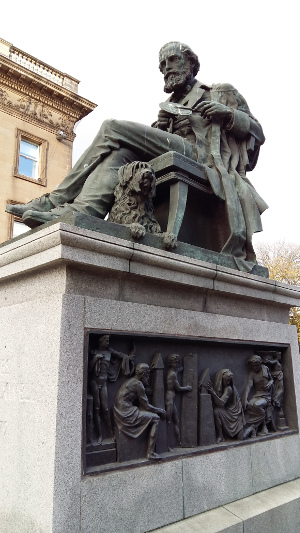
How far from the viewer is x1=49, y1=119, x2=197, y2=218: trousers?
14.8 feet

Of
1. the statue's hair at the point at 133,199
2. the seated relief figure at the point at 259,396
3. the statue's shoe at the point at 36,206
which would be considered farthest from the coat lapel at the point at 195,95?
the seated relief figure at the point at 259,396

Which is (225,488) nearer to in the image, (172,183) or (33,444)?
(33,444)

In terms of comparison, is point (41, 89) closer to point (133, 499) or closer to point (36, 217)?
point (36, 217)

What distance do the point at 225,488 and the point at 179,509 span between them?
2.31ft

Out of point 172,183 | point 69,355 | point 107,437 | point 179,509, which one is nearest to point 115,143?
point 172,183

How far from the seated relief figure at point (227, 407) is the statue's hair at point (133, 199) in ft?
5.72

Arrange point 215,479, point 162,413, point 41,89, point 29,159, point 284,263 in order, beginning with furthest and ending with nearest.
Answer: point 284,263 < point 41,89 < point 29,159 < point 215,479 < point 162,413

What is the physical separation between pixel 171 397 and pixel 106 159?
272 centimetres

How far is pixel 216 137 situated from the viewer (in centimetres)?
588

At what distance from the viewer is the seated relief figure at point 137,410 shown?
3520 millimetres

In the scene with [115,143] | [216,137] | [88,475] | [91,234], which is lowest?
[88,475]

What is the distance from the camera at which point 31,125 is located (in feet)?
64.0

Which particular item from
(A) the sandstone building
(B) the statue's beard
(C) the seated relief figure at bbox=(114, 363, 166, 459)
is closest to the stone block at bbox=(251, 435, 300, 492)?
(C) the seated relief figure at bbox=(114, 363, 166, 459)

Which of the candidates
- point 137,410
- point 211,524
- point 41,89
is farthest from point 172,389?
point 41,89
